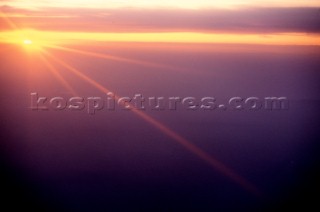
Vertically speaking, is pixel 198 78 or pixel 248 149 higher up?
pixel 198 78

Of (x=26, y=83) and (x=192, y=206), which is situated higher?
(x=26, y=83)

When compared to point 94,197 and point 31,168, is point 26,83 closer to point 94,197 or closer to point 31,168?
point 31,168

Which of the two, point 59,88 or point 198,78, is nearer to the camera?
point 59,88

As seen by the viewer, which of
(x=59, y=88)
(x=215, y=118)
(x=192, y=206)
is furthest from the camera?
(x=59, y=88)

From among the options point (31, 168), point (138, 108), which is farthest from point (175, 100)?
point (31, 168)

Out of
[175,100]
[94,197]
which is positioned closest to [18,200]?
[94,197]

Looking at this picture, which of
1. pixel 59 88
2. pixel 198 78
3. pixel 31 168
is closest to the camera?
pixel 31 168

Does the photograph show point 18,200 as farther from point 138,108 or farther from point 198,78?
point 198,78


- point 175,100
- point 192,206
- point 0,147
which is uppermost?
point 175,100

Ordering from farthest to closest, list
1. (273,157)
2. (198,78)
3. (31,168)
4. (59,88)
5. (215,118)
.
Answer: (198,78), (59,88), (215,118), (273,157), (31,168)
